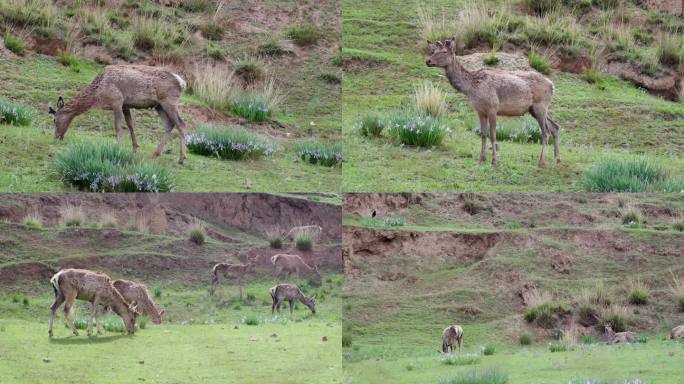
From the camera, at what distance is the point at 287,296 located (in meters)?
25.1

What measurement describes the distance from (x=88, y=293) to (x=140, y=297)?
2776mm

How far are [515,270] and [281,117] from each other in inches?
268

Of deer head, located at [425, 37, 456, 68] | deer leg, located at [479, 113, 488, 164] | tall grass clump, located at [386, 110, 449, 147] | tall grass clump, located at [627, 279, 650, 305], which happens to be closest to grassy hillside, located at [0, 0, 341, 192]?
tall grass clump, located at [386, 110, 449, 147]

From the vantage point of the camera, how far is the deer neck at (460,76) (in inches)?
840

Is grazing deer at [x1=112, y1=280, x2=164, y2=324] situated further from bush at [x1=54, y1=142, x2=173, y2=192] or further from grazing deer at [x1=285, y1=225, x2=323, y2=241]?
grazing deer at [x1=285, y1=225, x2=323, y2=241]

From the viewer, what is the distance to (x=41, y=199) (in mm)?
25391

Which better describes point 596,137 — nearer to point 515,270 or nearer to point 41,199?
point 515,270

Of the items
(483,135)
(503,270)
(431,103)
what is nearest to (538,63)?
(503,270)

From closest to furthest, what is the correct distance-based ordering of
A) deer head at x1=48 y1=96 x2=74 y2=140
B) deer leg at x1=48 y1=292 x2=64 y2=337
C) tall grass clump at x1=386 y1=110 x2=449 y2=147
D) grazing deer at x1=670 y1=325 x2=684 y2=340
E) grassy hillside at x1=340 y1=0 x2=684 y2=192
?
1. deer leg at x1=48 y1=292 x2=64 y2=337
2. deer head at x1=48 y1=96 x2=74 y2=140
3. grassy hillside at x1=340 y1=0 x2=684 y2=192
4. grazing deer at x1=670 y1=325 x2=684 y2=340
5. tall grass clump at x1=386 y1=110 x2=449 y2=147

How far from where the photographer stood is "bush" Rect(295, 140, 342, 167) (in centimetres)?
2494

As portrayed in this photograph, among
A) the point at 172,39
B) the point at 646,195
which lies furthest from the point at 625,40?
the point at 172,39

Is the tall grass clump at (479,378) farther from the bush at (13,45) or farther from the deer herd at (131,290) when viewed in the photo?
the bush at (13,45)

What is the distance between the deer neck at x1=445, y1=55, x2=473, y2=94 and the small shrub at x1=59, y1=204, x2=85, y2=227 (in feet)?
29.1

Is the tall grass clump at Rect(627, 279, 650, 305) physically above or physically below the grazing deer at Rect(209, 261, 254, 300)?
below
